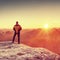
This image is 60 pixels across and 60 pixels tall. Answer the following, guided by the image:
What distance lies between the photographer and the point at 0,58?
14734 millimetres

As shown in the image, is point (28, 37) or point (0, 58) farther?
point (28, 37)

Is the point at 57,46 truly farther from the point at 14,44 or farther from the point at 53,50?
the point at 14,44

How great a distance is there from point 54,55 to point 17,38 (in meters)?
1.67

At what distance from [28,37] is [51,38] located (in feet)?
3.03

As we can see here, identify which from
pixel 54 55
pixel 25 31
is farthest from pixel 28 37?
pixel 54 55

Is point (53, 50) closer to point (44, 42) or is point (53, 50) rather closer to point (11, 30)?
point (44, 42)

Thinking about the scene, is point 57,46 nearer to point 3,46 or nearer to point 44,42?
point 44,42

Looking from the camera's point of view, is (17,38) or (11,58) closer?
(11,58)

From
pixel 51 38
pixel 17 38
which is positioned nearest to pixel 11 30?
pixel 17 38

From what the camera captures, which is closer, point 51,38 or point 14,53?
point 14,53

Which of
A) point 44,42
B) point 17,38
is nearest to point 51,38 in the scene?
point 44,42

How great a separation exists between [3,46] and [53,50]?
198 centimetres

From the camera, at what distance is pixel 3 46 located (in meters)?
16.2

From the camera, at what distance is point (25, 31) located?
53.6 feet
